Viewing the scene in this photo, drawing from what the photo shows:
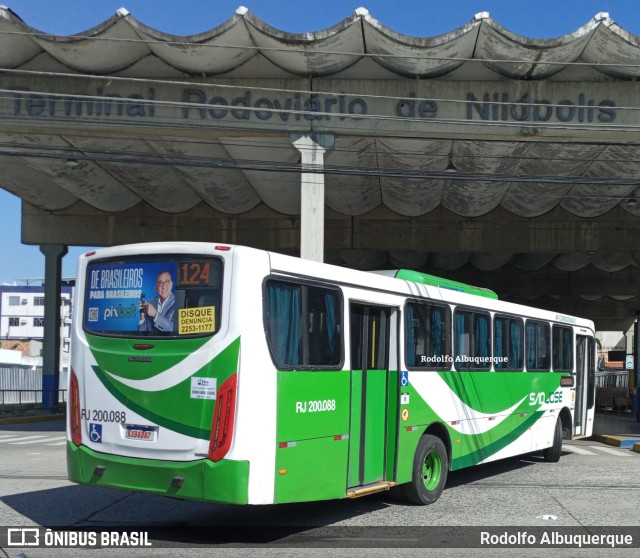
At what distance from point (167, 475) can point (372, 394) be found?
9.28ft

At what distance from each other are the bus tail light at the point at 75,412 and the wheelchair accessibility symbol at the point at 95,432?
17 cm

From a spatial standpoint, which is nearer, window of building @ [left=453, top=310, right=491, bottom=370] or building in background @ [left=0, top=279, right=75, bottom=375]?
window of building @ [left=453, top=310, right=491, bottom=370]

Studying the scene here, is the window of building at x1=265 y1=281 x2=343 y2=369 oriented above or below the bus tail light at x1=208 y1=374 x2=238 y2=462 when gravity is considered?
above

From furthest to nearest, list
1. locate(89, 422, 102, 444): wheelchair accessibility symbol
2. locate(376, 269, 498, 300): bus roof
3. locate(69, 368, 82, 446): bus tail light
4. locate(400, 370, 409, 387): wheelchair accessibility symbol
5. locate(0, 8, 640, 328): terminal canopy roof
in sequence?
1. locate(0, 8, 640, 328): terminal canopy roof
2. locate(376, 269, 498, 300): bus roof
3. locate(400, 370, 409, 387): wheelchair accessibility symbol
4. locate(69, 368, 82, 446): bus tail light
5. locate(89, 422, 102, 444): wheelchair accessibility symbol

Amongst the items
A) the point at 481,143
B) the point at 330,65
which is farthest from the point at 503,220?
the point at 330,65

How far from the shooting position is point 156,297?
319 inches

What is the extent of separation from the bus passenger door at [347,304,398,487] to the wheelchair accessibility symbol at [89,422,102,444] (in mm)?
2690

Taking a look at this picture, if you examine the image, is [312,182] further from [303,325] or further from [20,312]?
[20,312]

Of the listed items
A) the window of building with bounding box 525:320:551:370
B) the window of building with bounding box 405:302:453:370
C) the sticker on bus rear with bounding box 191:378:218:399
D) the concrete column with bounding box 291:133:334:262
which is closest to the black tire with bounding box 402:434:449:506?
the window of building with bounding box 405:302:453:370

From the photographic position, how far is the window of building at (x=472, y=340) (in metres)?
11.7

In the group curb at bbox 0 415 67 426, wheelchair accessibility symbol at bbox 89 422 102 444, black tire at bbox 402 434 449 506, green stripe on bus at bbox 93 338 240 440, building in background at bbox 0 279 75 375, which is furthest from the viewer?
building in background at bbox 0 279 75 375

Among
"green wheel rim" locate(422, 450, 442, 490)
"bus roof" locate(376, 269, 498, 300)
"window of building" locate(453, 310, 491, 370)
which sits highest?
"bus roof" locate(376, 269, 498, 300)

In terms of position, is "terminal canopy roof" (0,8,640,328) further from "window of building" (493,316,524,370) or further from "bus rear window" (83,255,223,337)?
"bus rear window" (83,255,223,337)

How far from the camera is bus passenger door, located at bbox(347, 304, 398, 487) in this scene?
9156mm
